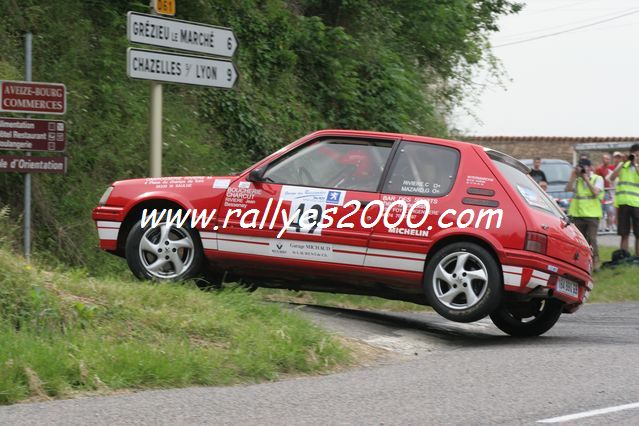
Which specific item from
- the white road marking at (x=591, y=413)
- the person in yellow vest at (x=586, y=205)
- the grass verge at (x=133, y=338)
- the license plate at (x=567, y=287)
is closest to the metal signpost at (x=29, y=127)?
the grass verge at (x=133, y=338)

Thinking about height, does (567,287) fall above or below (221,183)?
below

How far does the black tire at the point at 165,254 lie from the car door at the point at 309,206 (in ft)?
0.97

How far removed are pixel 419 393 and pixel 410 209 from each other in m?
3.03

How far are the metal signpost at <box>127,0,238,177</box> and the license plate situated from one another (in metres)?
4.33

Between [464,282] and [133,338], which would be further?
[464,282]

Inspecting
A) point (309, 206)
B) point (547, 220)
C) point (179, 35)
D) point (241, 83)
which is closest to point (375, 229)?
point (309, 206)

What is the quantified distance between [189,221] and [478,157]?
8.70 feet

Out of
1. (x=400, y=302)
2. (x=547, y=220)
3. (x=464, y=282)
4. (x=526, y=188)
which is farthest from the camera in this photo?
(x=400, y=302)

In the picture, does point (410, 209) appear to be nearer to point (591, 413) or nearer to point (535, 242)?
point (535, 242)

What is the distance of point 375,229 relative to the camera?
9.79 metres

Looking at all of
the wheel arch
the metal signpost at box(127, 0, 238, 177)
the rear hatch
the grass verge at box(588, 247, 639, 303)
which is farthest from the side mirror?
the grass verge at box(588, 247, 639, 303)

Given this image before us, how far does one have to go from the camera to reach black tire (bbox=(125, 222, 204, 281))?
404 inches

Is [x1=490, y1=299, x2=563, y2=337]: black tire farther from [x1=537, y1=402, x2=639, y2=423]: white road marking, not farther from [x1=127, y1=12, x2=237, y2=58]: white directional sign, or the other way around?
[x1=127, y1=12, x2=237, y2=58]: white directional sign

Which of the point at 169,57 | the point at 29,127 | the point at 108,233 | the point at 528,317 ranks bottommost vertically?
the point at 528,317
